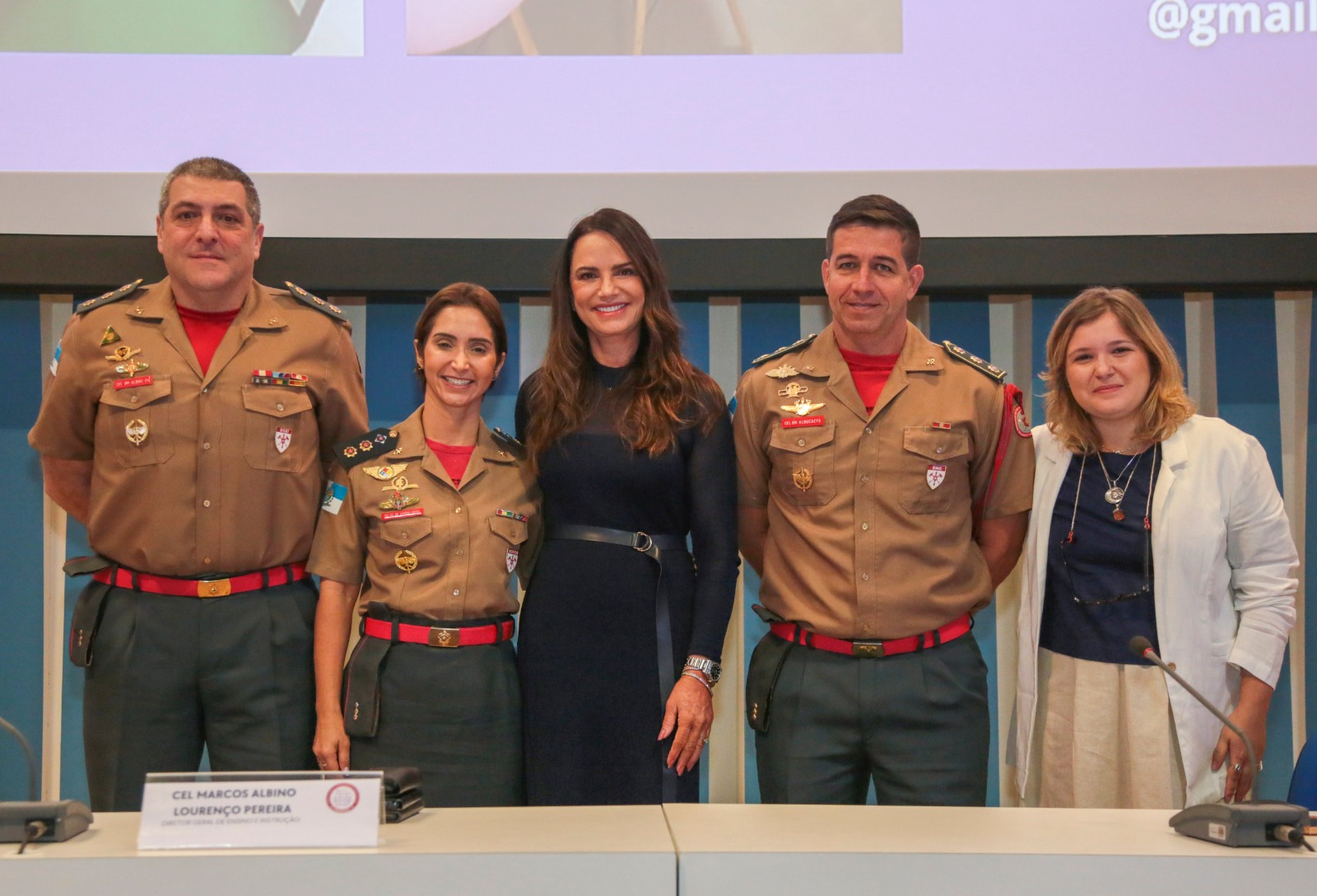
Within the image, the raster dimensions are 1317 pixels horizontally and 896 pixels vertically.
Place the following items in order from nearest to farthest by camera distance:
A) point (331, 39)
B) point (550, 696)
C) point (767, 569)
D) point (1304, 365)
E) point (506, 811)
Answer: point (506, 811) → point (550, 696) → point (767, 569) → point (331, 39) → point (1304, 365)

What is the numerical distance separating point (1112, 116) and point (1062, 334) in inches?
31.7

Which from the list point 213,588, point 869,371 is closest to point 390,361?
point 213,588

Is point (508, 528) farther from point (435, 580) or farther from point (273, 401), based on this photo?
point (273, 401)

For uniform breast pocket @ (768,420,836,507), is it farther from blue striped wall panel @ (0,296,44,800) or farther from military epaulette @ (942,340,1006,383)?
blue striped wall panel @ (0,296,44,800)

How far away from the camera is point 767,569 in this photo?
2.50 m

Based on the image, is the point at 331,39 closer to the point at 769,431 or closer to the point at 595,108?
A: the point at 595,108

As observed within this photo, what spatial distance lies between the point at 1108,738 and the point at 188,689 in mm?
1905

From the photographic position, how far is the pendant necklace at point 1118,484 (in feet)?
8.03

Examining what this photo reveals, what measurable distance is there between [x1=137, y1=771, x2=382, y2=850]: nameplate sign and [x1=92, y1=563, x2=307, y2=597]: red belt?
1.07m

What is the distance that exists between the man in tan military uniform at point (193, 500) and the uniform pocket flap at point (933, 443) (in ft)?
4.24

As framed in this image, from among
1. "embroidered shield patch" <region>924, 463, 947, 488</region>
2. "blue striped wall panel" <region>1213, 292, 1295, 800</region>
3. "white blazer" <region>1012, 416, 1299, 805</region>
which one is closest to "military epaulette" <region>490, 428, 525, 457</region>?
"embroidered shield patch" <region>924, 463, 947, 488</region>

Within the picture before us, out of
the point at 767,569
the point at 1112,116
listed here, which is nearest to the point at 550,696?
the point at 767,569

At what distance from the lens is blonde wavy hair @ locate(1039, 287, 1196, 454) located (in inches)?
97.4

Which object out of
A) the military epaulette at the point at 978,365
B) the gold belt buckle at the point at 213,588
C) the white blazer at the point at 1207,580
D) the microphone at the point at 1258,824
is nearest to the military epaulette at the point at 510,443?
the gold belt buckle at the point at 213,588
